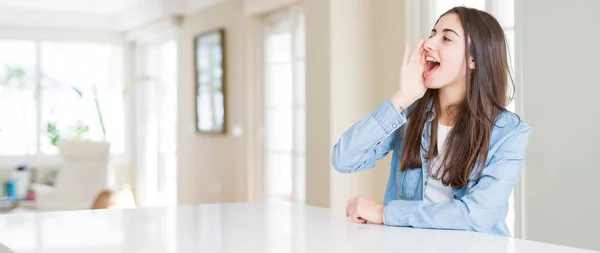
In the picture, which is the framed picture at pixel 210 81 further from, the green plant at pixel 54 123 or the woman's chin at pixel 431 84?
the woman's chin at pixel 431 84

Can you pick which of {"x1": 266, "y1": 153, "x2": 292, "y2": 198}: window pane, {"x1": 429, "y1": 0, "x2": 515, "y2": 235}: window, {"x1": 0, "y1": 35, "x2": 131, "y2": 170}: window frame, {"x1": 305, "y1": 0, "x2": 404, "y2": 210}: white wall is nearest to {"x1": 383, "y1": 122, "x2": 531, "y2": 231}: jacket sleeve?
{"x1": 429, "y1": 0, "x2": 515, "y2": 235}: window

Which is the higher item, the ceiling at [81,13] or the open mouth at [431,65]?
the ceiling at [81,13]

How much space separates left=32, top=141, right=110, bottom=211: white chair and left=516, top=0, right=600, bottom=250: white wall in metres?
5.12

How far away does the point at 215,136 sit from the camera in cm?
733

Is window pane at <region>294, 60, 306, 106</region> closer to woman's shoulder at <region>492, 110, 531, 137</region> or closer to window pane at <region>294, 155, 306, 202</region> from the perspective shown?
window pane at <region>294, 155, 306, 202</region>

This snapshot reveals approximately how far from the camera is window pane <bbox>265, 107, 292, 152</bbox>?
20.0 ft

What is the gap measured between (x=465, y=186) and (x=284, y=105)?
4532mm

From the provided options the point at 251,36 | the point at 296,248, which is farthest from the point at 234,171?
the point at 296,248

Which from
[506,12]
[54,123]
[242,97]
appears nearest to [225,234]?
[506,12]

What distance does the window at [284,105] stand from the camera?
5855mm

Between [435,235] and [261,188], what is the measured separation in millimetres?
5149

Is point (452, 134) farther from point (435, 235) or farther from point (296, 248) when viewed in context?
point (296, 248)

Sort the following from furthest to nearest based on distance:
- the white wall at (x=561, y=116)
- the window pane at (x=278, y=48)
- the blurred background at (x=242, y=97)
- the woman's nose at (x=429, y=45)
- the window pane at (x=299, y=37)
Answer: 1. the window pane at (x=278, y=48)
2. the window pane at (x=299, y=37)
3. the blurred background at (x=242, y=97)
4. the white wall at (x=561, y=116)
5. the woman's nose at (x=429, y=45)

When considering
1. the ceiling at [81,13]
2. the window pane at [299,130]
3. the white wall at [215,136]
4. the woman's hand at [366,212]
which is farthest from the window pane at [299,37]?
the woman's hand at [366,212]
